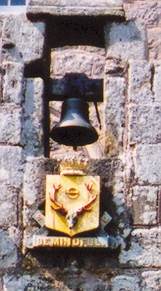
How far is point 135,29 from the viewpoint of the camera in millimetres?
6484

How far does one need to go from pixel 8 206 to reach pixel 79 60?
9.55 ft

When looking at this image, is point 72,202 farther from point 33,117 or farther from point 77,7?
point 77,7

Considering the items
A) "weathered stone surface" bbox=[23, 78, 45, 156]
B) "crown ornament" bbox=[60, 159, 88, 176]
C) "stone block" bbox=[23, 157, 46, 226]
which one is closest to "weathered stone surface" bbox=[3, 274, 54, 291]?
"stone block" bbox=[23, 157, 46, 226]

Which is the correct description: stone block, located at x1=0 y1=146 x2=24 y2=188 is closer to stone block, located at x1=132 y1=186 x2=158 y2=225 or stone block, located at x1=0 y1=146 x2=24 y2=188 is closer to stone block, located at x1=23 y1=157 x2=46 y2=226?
stone block, located at x1=23 y1=157 x2=46 y2=226

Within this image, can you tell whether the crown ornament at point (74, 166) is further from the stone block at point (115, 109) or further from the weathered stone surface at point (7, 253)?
the weathered stone surface at point (7, 253)

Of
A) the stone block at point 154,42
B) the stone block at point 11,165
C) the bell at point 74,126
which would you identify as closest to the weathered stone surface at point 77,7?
the bell at point 74,126

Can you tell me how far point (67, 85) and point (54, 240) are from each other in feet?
3.06

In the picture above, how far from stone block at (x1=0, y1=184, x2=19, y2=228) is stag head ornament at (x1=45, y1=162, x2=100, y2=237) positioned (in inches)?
6.7

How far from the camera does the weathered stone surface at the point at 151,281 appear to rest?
5.96 m

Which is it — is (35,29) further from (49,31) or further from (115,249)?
(115,249)

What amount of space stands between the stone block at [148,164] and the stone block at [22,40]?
726 mm

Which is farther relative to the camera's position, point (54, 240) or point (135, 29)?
point (135, 29)

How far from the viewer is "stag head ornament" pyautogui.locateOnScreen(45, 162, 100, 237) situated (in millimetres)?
5977

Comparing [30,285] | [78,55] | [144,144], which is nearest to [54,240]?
[30,285]
